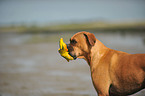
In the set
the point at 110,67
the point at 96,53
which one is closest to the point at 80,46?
the point at 96,53

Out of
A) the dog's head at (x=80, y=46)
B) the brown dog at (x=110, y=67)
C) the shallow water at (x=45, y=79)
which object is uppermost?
the dog's head at (x=80, y=46)

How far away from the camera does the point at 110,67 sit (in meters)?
5.02

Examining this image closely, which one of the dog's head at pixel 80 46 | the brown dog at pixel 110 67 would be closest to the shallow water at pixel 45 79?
the brown dog at pixel 110 67

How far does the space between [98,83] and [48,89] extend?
535 cm

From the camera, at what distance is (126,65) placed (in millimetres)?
4848

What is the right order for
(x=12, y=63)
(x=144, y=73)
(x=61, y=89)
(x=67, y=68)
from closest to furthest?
(x=144, y=73) < (x=61, y=89) < (x=67, y=68) < (x=12, y=63)

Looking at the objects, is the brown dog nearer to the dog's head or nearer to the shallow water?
the dog's head

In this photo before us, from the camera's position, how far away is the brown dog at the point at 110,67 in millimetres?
4724

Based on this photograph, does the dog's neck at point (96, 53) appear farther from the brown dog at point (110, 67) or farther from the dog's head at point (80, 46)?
the dog's head at point (80, 46)

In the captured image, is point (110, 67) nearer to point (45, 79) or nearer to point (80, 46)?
point (80, 46)

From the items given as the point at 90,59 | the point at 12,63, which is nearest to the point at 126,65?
the point at 90,59

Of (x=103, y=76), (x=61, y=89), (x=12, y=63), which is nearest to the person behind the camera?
(x=103, y=76)

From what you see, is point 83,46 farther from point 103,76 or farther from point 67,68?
point 67,68

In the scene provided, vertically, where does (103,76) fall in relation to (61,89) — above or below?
above
